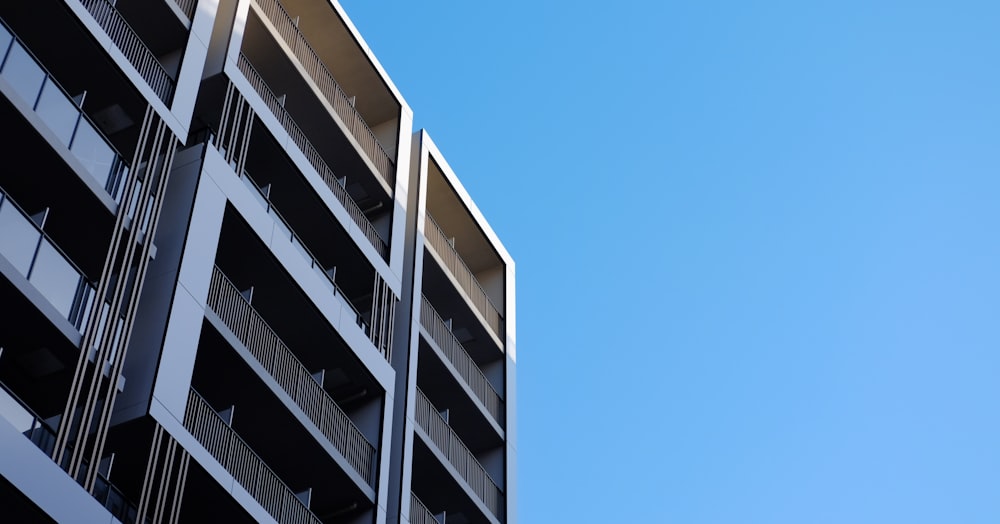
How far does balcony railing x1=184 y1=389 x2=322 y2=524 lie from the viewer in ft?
93.1

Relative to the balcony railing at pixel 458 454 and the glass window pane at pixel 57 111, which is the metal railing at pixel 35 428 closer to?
the glass window pane at pixel 57 111

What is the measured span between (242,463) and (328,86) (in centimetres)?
1458

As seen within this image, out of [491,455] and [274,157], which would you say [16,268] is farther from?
[491,455]

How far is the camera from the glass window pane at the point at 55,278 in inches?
997

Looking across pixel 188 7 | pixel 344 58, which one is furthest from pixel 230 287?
pixel 344 58

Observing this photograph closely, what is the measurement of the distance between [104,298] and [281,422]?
6955 mm

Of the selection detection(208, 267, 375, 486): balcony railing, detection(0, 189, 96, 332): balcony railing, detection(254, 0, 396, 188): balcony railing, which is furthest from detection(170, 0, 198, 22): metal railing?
detection(0, 189, 96, 332): balcony railing

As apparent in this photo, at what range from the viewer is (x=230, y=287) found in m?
31.0

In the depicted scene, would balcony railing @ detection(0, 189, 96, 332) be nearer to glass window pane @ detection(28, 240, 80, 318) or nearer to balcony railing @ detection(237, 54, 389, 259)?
glass window pane @ detection(28, 240, 80, 318)

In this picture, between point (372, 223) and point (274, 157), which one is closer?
point (274, 157)

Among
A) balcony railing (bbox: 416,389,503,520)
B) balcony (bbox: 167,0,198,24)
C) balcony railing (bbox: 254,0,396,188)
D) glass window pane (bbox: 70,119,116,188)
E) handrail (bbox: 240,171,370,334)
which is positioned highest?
balcony railing (bbox: 254,0,396,188)

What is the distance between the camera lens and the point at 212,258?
2977cm

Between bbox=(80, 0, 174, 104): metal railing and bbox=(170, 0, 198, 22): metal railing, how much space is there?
206 centimetres

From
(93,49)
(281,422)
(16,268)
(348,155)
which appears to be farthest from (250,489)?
(348,155)
